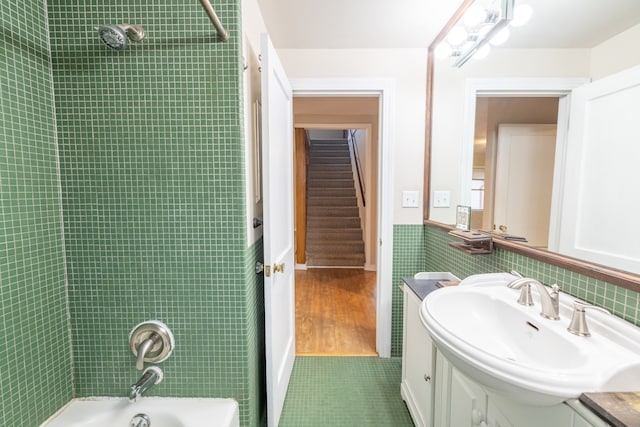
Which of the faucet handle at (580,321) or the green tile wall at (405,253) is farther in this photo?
the green tile wall at (405,253)

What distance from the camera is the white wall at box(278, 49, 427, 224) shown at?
188cm

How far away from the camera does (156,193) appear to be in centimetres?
110

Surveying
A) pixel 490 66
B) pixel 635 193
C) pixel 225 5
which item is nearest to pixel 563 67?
pixel 490 66

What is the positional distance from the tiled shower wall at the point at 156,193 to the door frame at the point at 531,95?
128 cm

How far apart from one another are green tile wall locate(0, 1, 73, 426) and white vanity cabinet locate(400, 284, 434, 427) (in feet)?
5.19

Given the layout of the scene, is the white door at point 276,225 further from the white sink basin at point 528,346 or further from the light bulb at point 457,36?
the light bulb at point 457,36

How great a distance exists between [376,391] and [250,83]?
6.36 feet

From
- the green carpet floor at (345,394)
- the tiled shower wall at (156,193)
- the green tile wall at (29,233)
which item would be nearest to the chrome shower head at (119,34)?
the tiled shower wall at (156,193)

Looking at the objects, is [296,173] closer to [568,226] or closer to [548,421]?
[568,226]

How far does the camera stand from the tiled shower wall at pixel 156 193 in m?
1.06

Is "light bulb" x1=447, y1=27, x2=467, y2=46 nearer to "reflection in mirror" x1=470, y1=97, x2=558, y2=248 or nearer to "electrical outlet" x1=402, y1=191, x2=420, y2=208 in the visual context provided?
"reflection in mirror" x1=470, y1=97, x2=558, y2=248

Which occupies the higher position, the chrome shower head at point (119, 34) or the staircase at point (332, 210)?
the chrome shower head at point (119, 34)

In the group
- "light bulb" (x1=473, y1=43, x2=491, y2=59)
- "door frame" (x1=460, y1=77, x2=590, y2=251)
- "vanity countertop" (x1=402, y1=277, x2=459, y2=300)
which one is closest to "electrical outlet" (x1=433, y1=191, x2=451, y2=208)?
"door frame" (x1=460, y1=77, x2=590, y2=251)

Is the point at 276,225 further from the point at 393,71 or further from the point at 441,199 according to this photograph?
the point at 393,71
